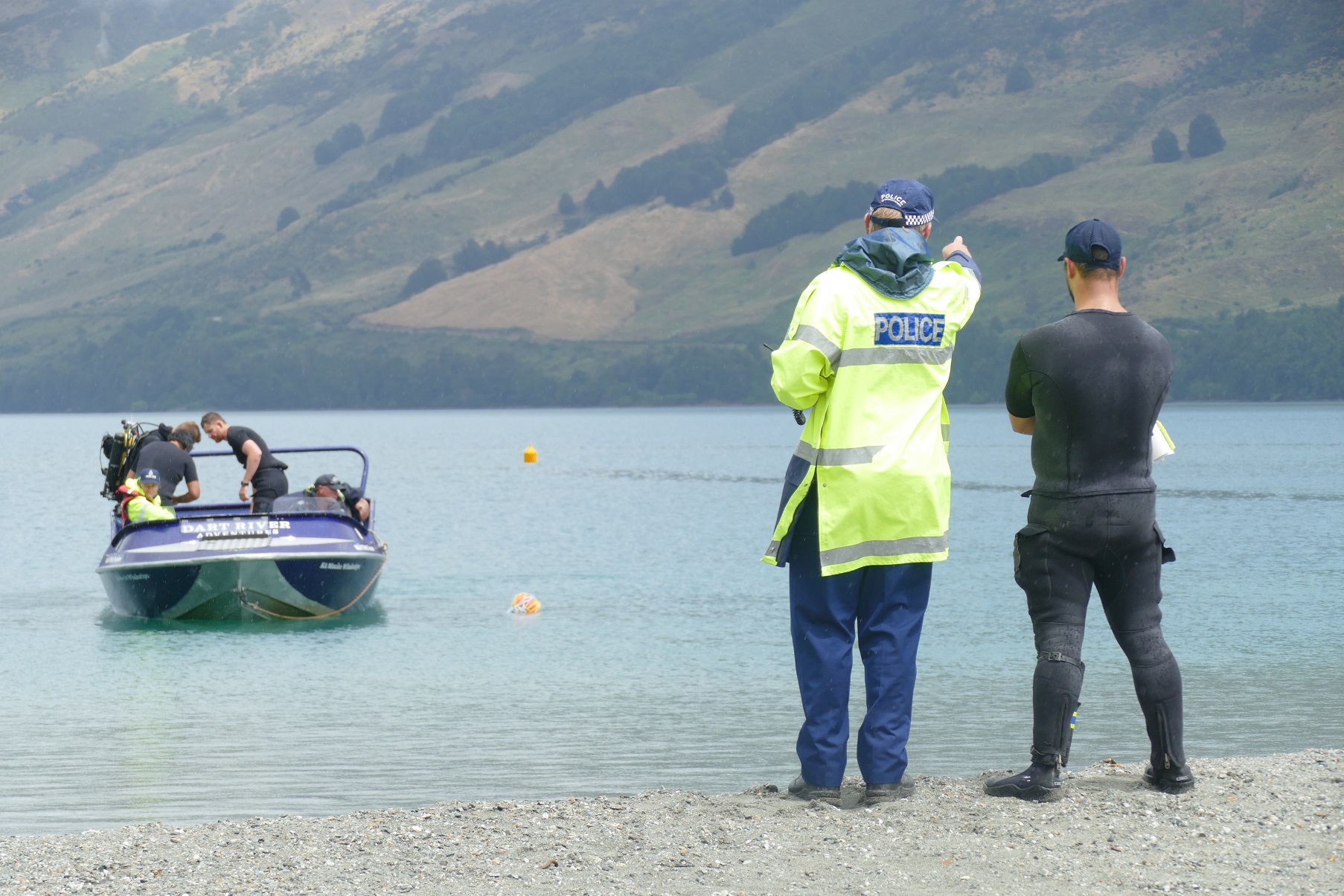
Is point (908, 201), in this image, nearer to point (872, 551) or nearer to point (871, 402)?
point (871, 402)

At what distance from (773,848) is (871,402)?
1.83 meters

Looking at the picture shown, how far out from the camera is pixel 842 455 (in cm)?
700

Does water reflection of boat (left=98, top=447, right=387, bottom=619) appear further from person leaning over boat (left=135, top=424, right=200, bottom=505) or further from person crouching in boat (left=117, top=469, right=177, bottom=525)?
person leaning over boat (left=135, top=424, right=200, bottom=505)

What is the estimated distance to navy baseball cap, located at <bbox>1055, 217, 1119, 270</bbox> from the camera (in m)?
7.00

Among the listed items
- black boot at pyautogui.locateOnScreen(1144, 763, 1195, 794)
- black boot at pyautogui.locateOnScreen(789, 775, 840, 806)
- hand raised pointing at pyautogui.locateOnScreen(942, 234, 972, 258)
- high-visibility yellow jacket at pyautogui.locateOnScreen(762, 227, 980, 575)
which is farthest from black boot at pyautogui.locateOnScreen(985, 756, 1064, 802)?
hand raised pointing at pyautogui.locateOnScreen(942, 234, 972, 258)

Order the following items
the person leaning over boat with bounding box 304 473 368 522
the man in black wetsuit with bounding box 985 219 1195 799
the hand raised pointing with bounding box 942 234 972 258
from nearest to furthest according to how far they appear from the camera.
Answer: the man in black wetsuit with bounding box 985 219 1195 799 → the hand raised pointing with bounding box 942 234 972 258 → the person leaning over boat with bounding box 304 473 368 522

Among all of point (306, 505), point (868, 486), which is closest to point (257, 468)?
point (306, 505)

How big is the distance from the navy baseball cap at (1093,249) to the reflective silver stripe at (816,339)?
1035mm

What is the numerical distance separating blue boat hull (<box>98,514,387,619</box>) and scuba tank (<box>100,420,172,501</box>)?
87 cm

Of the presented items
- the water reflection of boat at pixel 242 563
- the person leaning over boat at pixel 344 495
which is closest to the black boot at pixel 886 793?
the water reflection of boat at pixel 242 563

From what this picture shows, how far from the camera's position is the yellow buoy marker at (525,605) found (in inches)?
869

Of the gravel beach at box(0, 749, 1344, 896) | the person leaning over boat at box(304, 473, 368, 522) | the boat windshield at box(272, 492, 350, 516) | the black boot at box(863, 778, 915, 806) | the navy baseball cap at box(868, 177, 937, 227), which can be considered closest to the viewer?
the gravel beach at box(0, 749, 1344, 896)

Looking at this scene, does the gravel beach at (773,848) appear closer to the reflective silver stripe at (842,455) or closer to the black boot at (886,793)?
the black boot at (886,793)

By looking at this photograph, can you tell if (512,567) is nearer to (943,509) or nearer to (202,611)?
(202,611)
